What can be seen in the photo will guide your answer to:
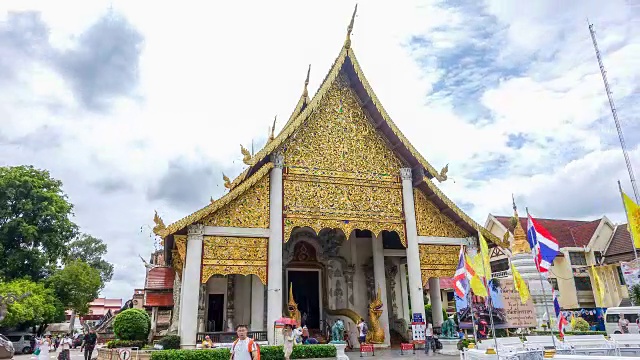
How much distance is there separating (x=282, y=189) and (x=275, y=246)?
5.07 feet

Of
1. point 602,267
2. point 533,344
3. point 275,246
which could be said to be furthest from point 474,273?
point 602,267

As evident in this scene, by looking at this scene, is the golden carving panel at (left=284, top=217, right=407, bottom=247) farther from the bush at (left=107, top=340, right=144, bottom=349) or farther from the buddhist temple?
the bush at (left=107, top=340, right=144, bottom=349)

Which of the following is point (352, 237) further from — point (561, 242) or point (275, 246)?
point (561, 242)

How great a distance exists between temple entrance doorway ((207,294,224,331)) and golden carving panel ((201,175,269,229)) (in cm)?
415

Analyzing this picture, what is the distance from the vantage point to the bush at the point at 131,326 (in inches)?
560

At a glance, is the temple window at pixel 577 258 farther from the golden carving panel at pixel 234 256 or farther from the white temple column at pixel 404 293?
the golden carving panel at pixel 234 256

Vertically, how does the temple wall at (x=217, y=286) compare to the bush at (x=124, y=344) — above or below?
above

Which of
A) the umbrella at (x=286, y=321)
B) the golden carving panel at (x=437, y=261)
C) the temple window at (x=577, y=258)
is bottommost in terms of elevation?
the umbrella at (x=286, y=321)

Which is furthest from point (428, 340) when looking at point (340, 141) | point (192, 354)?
point (192, 354)

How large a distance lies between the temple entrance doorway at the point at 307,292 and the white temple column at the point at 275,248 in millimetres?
3755

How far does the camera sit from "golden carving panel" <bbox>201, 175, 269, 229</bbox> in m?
10.9

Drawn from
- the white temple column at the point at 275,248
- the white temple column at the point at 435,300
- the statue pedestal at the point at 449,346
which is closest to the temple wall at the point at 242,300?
the white temple column at the point at 275,248

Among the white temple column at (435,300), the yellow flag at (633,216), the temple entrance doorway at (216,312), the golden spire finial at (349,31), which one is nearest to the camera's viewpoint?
the yellow flag at (633,216)

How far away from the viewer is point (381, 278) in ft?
46.2
